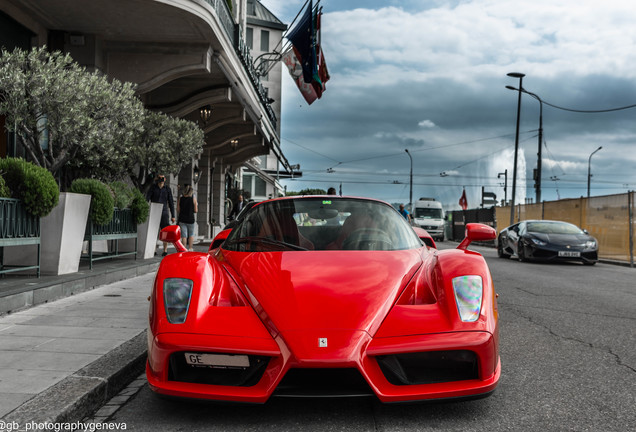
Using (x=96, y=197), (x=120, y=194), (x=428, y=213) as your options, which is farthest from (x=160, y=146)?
(x=428, y=213)

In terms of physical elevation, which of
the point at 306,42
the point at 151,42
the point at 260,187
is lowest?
the point at 260,187

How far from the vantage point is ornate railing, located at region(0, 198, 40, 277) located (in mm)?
6086

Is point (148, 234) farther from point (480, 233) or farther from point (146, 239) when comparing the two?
point (480, 233)

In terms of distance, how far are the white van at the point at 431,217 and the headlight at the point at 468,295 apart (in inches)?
1342

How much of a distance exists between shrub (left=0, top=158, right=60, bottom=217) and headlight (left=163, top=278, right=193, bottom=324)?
13.1 ft

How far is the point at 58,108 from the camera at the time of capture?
847 centimetres

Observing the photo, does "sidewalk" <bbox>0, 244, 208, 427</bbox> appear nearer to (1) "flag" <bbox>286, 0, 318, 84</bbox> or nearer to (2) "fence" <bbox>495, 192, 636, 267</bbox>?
(1) "flag" <bbox>286, 0, 318, 84</bbox>

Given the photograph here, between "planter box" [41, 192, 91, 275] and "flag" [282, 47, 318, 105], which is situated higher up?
"flag" [282, 47, 318, 105]

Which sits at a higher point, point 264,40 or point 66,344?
point 264,40

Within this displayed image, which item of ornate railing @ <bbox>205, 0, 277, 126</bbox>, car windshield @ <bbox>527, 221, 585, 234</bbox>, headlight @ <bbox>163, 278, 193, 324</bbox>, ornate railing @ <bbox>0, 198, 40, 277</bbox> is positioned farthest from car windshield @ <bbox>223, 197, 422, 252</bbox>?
car windshield @ <bbox>527, 221, 585, 234</bbox>

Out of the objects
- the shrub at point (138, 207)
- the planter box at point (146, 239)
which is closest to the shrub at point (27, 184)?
the shrub at point (138, 207)

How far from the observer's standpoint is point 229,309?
307 centimetres

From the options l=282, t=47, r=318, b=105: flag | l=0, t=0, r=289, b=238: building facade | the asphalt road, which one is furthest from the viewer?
l=282, t=47, r=318, b=105: flag

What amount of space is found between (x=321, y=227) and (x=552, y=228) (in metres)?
12.9
